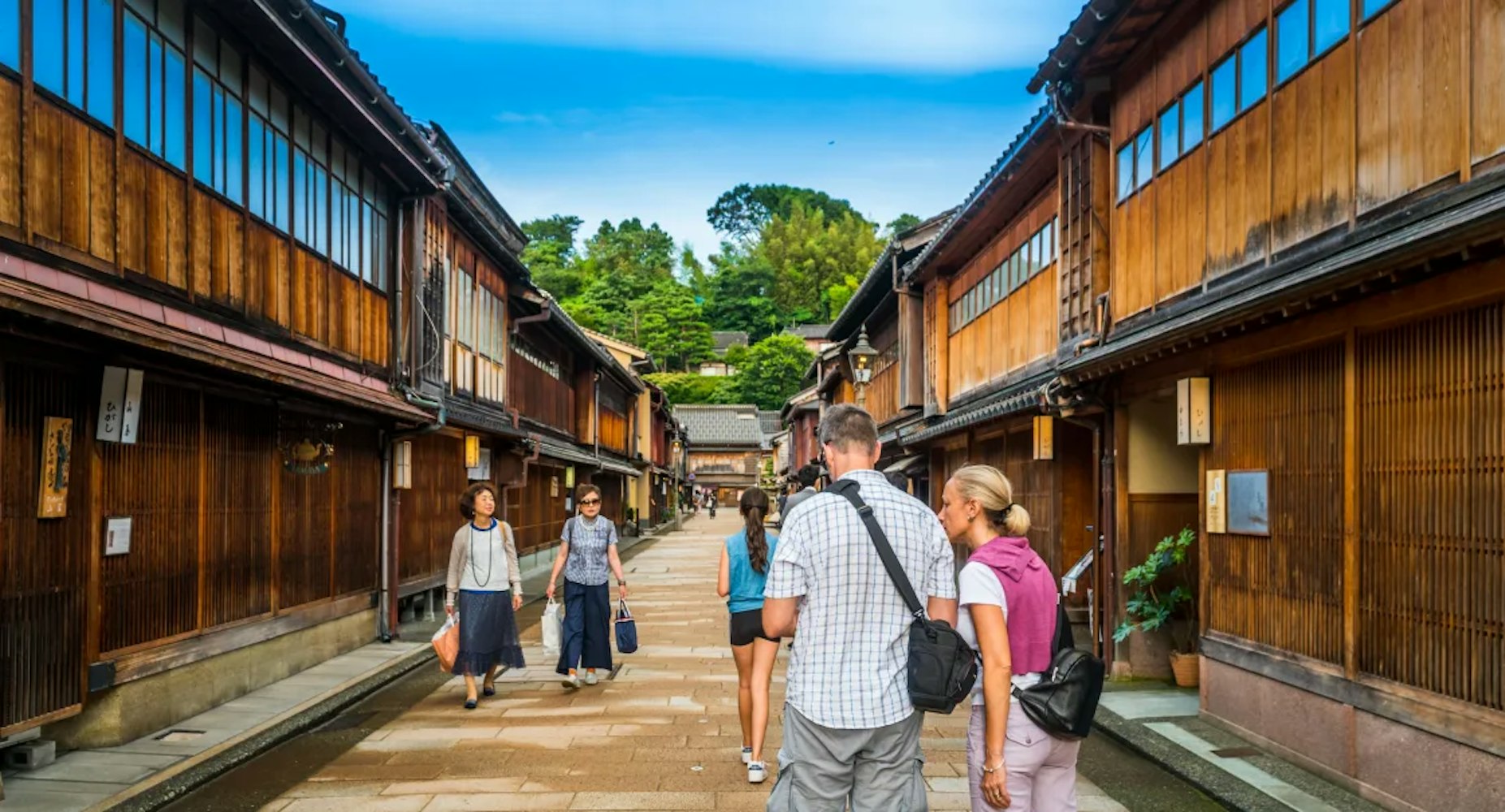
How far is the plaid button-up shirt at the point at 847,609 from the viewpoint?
4.11 metres

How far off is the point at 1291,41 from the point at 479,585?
8.27m

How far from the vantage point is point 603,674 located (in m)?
12.4

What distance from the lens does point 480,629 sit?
10.6 metres

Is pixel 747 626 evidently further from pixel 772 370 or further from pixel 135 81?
pixel 772 370

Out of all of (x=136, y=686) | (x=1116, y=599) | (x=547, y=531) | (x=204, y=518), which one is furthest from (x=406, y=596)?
(x=547, y=531)

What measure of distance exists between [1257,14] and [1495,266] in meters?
3.81

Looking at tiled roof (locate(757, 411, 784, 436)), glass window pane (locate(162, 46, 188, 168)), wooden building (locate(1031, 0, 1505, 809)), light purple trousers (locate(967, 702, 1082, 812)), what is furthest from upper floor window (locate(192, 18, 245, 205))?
tiled roof (locate(757, 411, 784, 436))

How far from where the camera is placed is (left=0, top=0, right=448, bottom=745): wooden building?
7.58m

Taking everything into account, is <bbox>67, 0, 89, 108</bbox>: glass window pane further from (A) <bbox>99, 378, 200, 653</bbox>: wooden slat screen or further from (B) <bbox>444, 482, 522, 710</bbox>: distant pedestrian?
(B) <bbox>444, 482, 522, 710</bbox>: distant pedestrian

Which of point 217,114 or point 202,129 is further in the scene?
point 217,114

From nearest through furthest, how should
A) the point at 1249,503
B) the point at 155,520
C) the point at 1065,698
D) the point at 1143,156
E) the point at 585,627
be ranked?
1. the point at 1065,698
2. the point at 1249,503
3. the point at 155,520
4. the point at 1143,156
5. the point at 585,627

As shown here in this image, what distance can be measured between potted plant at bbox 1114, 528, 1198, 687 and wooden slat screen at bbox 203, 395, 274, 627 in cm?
861

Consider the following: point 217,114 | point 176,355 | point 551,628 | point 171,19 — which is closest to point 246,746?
point 176,355

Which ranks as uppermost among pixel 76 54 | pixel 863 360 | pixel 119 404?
pixel 76 54
